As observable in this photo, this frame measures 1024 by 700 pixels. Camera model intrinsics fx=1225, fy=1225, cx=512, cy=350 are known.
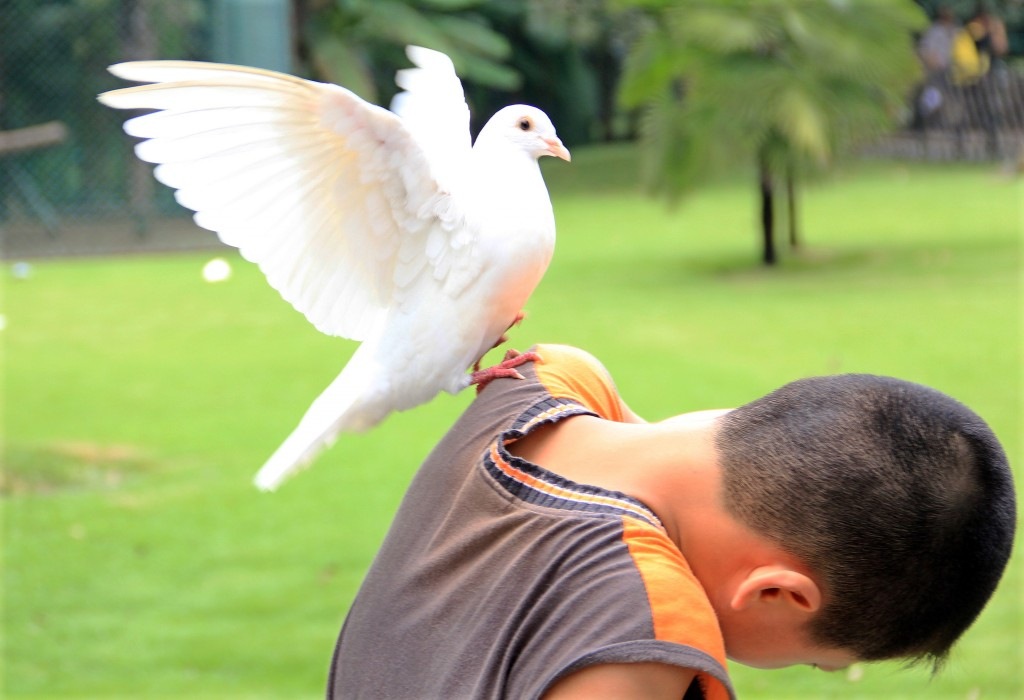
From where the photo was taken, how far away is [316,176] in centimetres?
162

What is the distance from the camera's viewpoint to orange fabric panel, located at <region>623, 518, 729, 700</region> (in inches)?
38.7

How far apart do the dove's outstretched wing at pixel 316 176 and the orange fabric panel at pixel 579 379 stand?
0.30 m

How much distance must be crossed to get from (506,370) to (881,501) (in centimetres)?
53

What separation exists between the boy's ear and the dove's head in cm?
88

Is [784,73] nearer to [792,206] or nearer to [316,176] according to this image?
[792,206]

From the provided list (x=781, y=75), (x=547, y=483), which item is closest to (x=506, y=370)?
(x=547, y=483)

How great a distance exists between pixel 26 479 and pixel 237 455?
0.78m

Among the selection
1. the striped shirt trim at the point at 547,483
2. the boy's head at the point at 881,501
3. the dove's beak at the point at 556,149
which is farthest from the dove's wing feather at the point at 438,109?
the boy's head at the point at 881,501

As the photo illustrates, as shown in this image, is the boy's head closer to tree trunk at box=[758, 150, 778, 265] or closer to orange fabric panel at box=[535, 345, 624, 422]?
orange fabric panel at box=[535, 345, 624, 422]

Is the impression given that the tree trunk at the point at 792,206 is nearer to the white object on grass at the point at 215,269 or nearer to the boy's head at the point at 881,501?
the white object on grass at the point at 215,269

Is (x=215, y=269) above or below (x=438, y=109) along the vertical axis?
below

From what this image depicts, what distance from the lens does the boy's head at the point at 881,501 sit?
104 centimetres

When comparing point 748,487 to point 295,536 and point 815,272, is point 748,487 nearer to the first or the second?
point 295,536

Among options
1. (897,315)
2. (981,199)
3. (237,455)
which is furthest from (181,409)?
(981,199)
